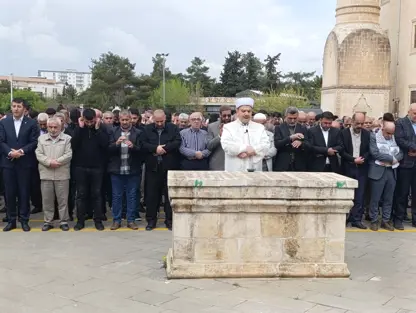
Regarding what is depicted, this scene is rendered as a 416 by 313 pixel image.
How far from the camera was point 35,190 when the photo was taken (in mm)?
9195

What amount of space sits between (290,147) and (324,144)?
1.99ft

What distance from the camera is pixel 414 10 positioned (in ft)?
88.4

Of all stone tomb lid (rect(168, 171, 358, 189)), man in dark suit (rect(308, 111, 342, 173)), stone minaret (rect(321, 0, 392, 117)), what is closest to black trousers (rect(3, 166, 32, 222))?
stone tomb lid (rect(168, 171, 358, 189))

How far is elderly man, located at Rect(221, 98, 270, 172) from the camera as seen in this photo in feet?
21.0

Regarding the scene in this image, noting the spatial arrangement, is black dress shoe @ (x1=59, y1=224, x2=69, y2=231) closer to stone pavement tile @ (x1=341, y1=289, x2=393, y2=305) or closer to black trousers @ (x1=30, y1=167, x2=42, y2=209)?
black trousers @ (x1=30, y1=167, x2=42, y2=209)

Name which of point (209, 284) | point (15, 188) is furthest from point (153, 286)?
point (15, 188)

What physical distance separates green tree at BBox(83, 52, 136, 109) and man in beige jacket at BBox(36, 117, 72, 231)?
55026mm

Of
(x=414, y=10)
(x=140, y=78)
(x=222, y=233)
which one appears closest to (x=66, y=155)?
(x=222, y=233)

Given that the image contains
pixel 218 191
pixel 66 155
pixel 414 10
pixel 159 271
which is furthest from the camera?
pixel 414 10

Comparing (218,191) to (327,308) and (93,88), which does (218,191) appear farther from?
(93,88)

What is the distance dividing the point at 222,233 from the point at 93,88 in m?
63.3

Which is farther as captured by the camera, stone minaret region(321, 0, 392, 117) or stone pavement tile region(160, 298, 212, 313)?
stone minaret region(321, 0, 392, 117)

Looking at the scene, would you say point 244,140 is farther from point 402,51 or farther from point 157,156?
Answer: point 402,51

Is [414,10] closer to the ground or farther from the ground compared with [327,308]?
farther from the ground
